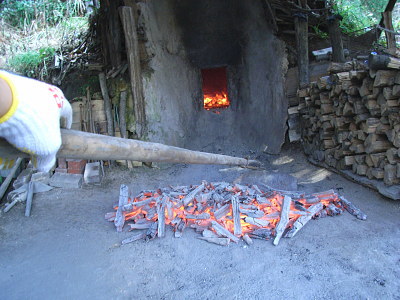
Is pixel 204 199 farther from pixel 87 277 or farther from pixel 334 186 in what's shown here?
pixel 334 186

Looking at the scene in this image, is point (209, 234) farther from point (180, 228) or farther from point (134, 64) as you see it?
point (134, 64)

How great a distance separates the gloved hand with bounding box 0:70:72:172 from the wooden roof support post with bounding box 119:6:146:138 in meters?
4.84

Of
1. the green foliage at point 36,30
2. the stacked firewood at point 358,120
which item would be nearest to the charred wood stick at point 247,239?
the stacked firewood at point 358,120

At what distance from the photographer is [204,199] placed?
3.23 metres

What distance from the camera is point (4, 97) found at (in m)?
0.65

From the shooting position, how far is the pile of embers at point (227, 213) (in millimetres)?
2654

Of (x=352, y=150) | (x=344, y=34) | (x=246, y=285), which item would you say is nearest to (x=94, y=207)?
(x=246, y=285)

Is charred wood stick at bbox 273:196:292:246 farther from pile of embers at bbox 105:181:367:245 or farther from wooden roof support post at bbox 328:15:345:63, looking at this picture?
wooden roof support post at bbox 328:15:345:63

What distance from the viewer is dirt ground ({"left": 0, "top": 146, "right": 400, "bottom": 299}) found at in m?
1.95

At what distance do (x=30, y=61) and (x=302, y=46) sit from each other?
638cm

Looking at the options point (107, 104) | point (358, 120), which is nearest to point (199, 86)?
point (107, 104)

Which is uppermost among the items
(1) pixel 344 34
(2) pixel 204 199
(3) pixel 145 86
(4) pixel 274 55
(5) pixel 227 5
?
(5) pixel 227 5

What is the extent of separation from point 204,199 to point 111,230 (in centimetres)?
110

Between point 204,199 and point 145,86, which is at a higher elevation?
point 145,86
